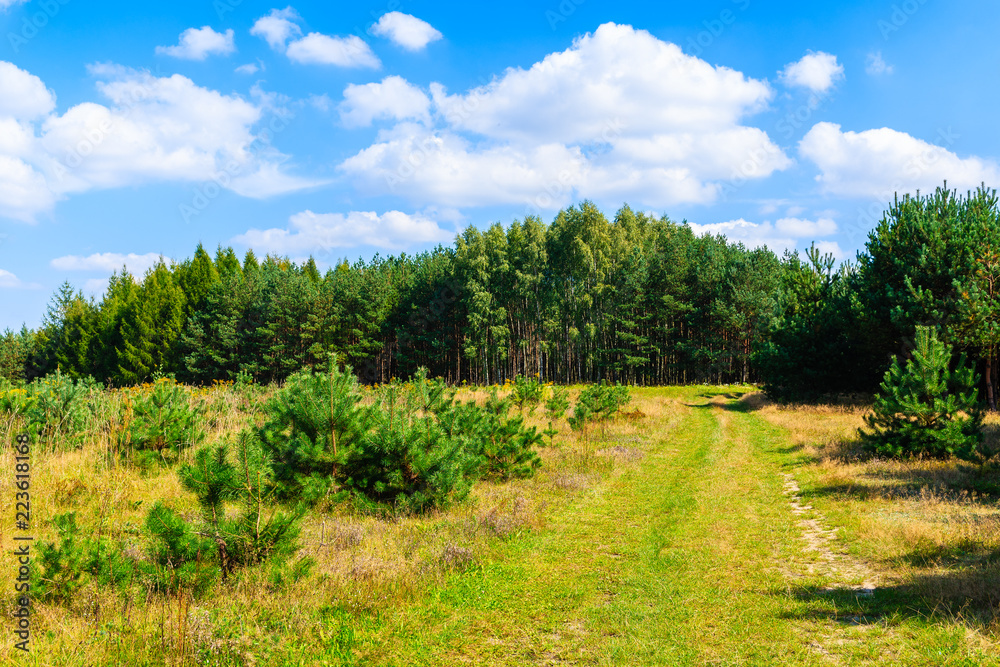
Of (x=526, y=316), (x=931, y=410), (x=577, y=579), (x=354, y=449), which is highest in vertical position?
(x=526, y=316)

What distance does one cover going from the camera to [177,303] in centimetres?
6125

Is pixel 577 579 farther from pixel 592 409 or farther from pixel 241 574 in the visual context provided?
pixel 592 409

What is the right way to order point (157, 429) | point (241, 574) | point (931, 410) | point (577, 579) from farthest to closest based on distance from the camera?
1. point (931, 410)
2. point (157, 429)
3. point (577, 579)
4. point (241, 574)

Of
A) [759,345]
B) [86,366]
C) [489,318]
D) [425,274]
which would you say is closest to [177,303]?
[86,366]

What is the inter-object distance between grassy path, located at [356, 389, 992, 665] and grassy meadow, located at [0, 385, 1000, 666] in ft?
0.09

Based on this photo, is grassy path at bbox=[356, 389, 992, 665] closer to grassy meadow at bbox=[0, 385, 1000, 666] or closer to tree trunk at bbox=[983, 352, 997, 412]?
grassy meadow at bbox=[0, 385, 1000, 666]

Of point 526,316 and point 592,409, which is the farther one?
point 526,316

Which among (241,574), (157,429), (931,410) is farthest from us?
(931,410)

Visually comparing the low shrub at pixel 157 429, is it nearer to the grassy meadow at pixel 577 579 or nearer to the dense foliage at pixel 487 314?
the grassy meadow at pixel 577 579

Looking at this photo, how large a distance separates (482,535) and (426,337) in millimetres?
48285

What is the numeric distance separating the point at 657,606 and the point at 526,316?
4519 cm

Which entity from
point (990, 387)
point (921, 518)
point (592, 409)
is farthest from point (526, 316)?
point (921, 518)

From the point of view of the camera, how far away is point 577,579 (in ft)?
23.0

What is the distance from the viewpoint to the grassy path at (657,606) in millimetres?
5074
